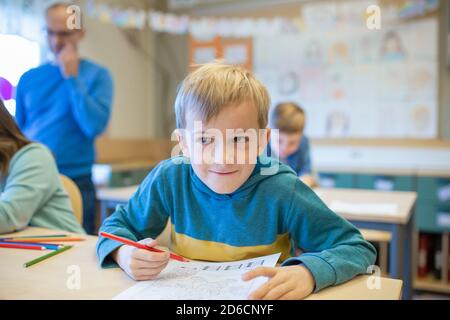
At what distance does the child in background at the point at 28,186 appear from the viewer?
A: 3.43 ft

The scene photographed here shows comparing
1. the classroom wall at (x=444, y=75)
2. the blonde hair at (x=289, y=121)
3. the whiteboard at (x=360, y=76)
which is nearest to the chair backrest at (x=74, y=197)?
the blonde hair at (x=289, y=121)

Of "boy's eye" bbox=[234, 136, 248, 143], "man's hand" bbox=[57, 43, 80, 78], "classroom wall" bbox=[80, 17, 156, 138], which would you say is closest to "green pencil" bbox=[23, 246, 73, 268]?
"boy's eye" bbox=[234, 136, 248, 143]

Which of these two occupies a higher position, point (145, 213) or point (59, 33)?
point (59, 33)

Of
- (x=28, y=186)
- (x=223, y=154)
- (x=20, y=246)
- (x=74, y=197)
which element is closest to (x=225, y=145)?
(x=223, y=154)

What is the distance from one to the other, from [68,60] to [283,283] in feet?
4.31

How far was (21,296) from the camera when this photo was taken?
2.03 feet

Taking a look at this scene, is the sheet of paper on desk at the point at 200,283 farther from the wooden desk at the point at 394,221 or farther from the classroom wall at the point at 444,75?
the classroom wall at the point at 444,75

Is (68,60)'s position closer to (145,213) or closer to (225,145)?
(145,213)

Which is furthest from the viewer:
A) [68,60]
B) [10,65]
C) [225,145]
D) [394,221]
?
[68,60]

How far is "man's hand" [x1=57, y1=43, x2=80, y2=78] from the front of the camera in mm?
1555

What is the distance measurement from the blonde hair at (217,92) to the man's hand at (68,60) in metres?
0.92

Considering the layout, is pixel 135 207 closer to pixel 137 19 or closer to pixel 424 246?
pixel 424 246

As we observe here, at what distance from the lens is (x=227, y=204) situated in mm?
820

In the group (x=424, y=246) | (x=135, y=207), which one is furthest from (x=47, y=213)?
(x=424, y=246)
